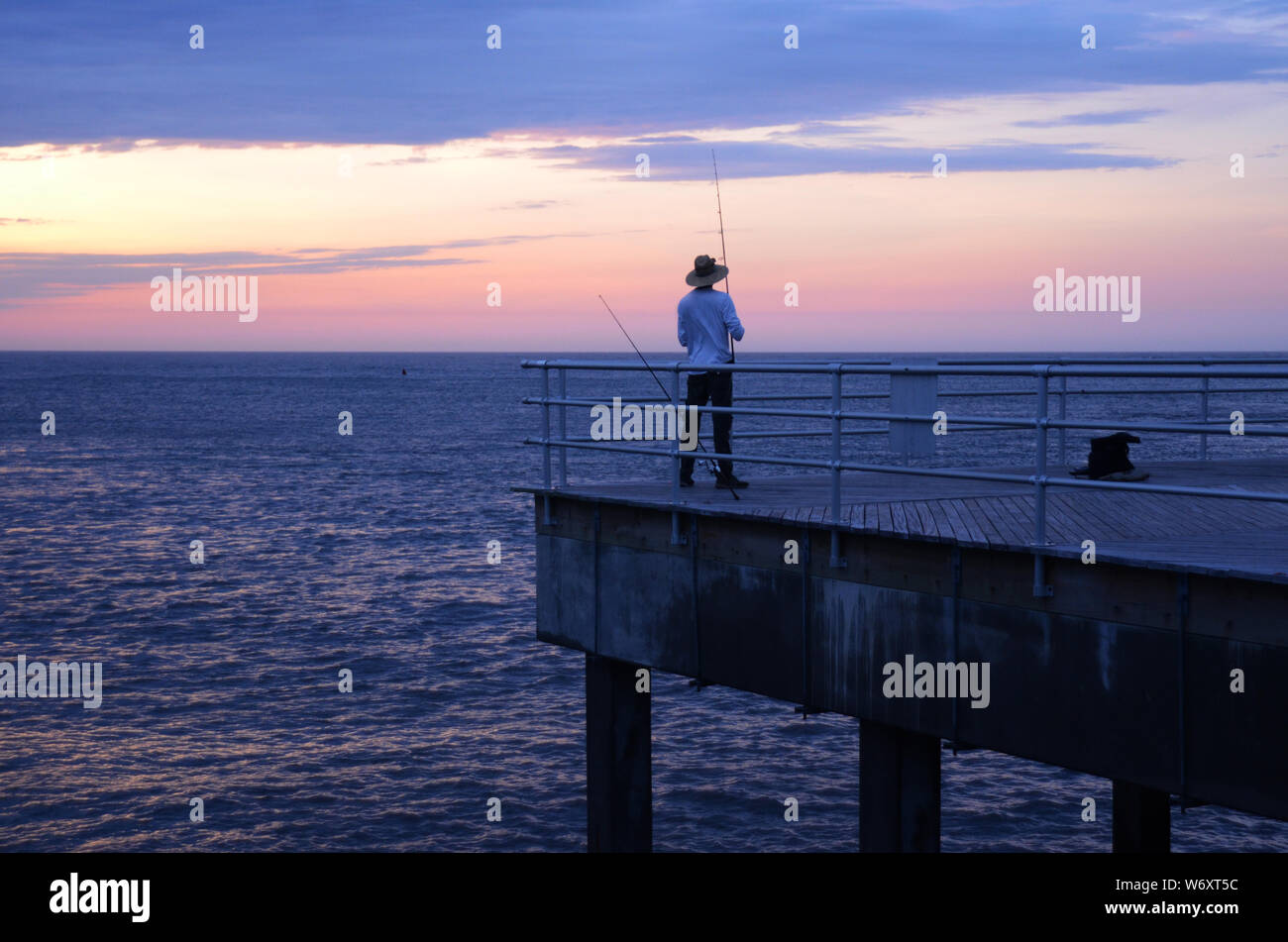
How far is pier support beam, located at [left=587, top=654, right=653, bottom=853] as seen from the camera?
1096cm

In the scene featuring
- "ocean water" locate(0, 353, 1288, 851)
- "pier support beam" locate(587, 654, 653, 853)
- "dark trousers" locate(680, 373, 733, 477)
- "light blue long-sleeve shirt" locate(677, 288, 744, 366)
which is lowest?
"ocean water" locate(0, 353, 1288, 851)

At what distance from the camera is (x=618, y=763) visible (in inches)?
433

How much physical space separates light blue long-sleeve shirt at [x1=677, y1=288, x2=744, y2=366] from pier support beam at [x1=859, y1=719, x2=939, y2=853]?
345 centimetres

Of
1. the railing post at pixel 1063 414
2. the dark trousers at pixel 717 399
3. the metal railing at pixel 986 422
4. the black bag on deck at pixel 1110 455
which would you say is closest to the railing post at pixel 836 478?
the metal railing at pixel 986 422

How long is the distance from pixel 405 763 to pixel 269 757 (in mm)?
2355

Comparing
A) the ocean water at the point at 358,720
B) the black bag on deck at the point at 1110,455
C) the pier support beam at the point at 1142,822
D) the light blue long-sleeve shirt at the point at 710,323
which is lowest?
the ocean water at the point at 358,720

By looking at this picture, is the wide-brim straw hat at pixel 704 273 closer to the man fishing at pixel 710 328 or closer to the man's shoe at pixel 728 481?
the man fishing at pixel 710 328

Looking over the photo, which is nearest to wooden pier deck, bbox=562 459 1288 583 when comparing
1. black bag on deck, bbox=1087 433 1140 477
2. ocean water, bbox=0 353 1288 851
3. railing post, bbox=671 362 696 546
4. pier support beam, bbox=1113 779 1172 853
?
railing post, bbox=671 362 696 546

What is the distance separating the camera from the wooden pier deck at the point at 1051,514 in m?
7.61

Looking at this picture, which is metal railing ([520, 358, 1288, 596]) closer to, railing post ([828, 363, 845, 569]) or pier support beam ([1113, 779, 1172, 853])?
railing post ([828, 363, 845, 569])

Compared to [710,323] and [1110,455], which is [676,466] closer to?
[710,323]

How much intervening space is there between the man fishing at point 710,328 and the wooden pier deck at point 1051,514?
1.52ft

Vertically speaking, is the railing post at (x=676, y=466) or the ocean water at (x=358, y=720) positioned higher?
the railing post at (x=676, y=466)

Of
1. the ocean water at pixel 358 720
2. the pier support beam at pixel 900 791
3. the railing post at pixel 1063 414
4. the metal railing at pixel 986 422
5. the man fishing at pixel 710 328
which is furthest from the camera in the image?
the ocean water at pixel 358 720
